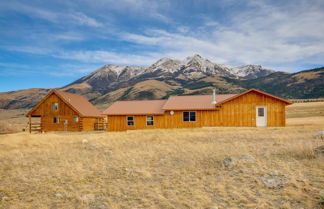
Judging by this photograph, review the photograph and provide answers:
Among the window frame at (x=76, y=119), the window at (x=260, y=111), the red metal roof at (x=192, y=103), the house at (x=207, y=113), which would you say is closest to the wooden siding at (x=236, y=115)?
the house at (x=207, y=113)

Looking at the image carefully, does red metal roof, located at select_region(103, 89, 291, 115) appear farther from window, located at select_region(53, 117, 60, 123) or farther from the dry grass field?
the dry grass field

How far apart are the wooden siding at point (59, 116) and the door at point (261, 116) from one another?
2539 cm

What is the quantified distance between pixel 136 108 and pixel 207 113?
32.8 ft

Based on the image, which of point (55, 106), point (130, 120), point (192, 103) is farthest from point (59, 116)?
point (192, 103)

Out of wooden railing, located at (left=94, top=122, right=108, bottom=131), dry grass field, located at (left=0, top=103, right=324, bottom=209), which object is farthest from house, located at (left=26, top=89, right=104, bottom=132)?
dry grass field, located at (left=0, top=103, right=324, bottom=209)

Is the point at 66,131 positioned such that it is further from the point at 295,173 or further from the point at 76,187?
the point at 295,173

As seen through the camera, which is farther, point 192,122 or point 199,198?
point 192,122

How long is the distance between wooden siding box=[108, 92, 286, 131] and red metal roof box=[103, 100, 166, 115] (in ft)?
4.21

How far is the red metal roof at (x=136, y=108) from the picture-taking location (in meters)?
30.6

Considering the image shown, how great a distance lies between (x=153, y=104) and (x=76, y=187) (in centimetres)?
2607

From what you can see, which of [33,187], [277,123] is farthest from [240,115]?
[33,187]

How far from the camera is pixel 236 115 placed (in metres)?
28.3

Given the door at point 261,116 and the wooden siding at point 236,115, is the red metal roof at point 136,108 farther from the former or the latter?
the door at point 261,116

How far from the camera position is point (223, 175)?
8.14 meters
